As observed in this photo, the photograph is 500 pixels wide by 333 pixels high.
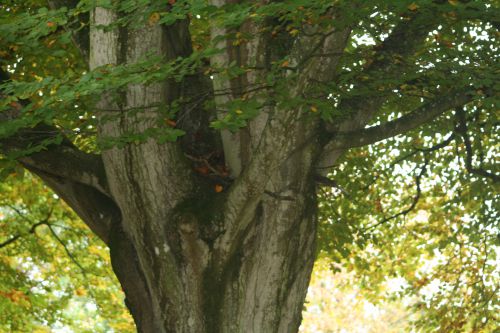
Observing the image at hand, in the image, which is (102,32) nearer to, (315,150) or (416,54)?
(315,150)

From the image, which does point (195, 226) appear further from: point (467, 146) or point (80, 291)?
point (80, 291)

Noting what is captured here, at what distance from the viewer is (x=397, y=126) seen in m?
7.27

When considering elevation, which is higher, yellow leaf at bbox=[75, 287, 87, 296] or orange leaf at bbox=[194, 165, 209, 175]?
yellow leaf at bbox=[75, 287, 87, 296]

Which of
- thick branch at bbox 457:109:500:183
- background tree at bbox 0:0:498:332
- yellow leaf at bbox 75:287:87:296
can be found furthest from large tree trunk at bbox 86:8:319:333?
yellow leaf at bbox 75:287:87:296

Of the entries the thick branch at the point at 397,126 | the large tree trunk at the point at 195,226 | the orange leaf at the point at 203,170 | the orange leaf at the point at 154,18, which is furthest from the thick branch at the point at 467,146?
the orange leaf at the point at 154,18

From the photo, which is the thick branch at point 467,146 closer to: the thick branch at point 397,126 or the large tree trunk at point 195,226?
the thick branch at point 397,126

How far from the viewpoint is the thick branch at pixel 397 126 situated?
7.11 metres

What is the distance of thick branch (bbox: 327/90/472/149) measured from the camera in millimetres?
7113

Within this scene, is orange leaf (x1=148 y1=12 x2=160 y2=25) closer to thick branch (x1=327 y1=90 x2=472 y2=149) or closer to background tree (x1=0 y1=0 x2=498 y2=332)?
background tree (x1=0 y1=0 x2=498 y2=332)

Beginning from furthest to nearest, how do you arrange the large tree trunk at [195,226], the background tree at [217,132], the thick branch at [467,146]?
the thick branch at [467,146], the large tree trunk at [195,226], the background tree at [217,132]

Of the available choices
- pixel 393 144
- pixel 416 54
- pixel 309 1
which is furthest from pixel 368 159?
pixel 309 1

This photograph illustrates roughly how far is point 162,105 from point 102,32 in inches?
37.5

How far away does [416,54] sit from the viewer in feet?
24.5

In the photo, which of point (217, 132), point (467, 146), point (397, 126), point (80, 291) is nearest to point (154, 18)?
point (217, 132)
